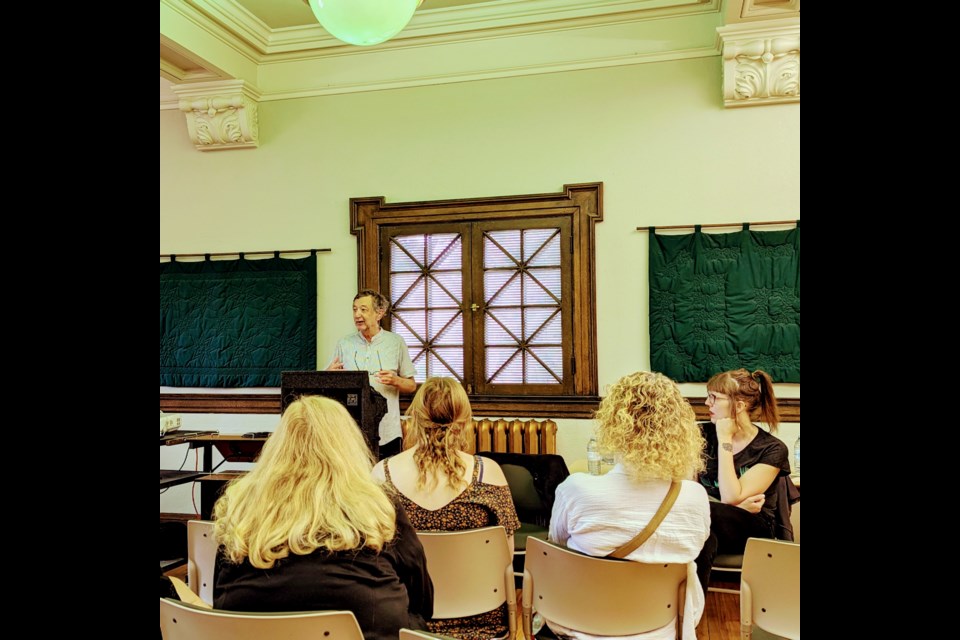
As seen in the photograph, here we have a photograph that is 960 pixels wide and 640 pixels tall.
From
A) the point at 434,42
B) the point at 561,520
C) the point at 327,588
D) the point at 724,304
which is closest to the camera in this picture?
the point at 327,588

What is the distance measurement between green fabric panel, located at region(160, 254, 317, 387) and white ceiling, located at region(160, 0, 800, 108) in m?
1.59

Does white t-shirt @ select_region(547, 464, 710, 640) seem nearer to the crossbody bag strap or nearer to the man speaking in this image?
the crossbody bag strap

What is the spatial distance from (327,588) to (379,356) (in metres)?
3.52

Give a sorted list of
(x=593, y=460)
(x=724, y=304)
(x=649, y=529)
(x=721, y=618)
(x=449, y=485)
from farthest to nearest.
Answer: (x=724, y=304) < (x=721, y=618) < (x=593, y=460) < (x=449, y=485) < (x=649, y=529)

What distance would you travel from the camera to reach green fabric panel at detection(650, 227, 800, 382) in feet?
17.4

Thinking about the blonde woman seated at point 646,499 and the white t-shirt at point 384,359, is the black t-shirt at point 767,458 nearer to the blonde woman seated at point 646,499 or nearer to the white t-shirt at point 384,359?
the blonde woman seated at point 646,499

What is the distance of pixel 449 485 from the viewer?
2.59 meters

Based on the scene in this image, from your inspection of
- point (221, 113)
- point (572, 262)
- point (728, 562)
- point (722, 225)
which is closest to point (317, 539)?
point (728, 562)

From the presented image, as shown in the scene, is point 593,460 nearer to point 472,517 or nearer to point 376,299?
point 472,517

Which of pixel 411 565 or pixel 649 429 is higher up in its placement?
pixel 649 429

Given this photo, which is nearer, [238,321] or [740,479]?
[740,479]

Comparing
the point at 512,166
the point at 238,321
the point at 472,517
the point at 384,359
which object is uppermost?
the point at 512,166
